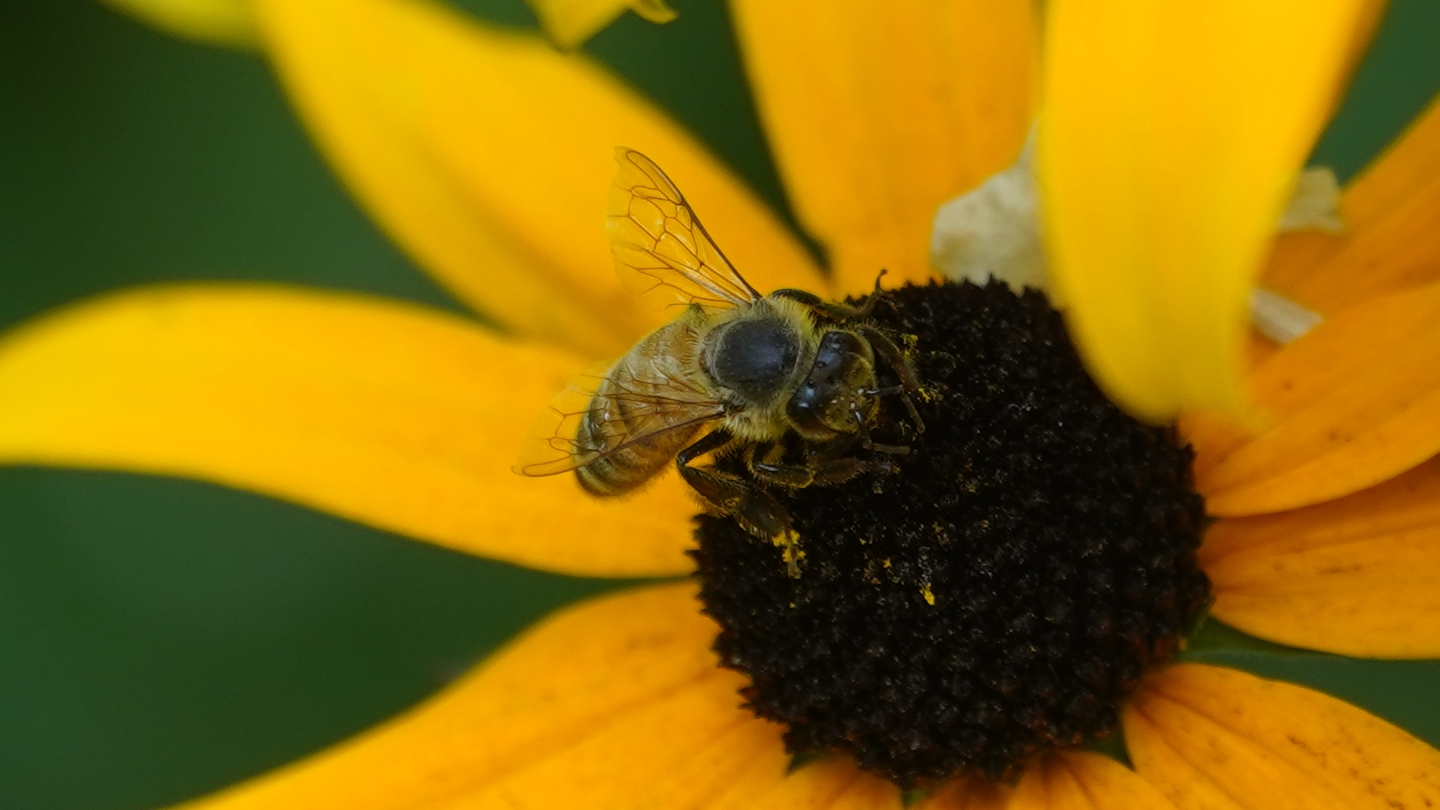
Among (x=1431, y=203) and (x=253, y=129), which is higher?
(x=253, y=129)

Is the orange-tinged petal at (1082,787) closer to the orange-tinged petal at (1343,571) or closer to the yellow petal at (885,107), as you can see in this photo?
the orange-tinged petal at (1343,571)

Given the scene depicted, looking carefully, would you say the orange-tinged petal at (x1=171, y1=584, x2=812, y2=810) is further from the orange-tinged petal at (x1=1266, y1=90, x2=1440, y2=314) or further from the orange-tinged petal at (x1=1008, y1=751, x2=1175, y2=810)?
the orange-tinged petal at (x1=1266, y1=90, x2=1440, y2=314)

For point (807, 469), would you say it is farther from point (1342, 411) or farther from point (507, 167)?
point (507, 167)

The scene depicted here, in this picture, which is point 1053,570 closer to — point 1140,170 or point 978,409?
point 978,409

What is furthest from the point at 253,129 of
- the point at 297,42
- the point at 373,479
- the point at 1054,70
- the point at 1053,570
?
the point at 1054,70

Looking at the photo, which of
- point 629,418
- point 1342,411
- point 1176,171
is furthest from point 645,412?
point 1176,171

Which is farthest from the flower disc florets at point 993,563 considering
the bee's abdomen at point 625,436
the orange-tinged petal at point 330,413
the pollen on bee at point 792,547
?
the orange-tinged petal at point 330,413
